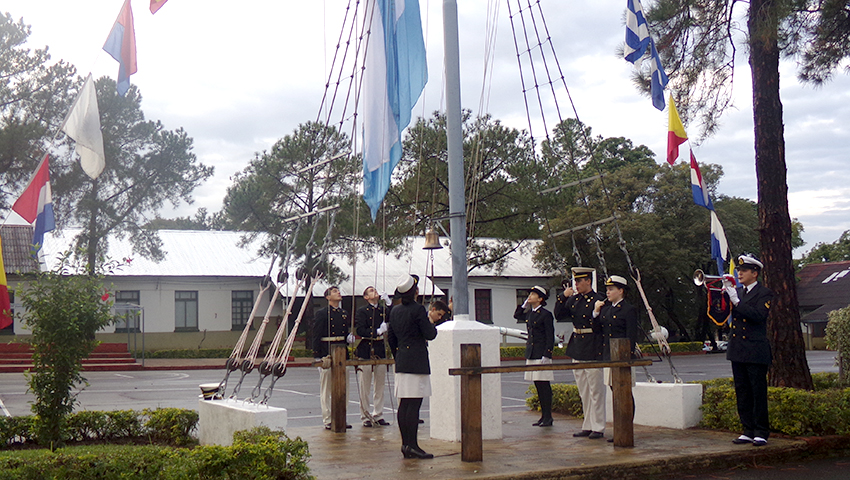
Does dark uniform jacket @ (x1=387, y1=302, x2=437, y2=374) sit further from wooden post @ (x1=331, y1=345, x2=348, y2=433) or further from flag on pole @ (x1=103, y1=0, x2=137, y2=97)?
flag on pole @ (x1=103, y1=0, x2=137, y2=97)

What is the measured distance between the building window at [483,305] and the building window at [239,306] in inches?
456

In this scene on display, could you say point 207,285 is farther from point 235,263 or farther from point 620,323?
point 620,323

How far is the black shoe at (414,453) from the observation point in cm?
785

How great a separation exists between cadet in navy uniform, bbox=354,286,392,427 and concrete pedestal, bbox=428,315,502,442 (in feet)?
6.18

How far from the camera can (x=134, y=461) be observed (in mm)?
5875

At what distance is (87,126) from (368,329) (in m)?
4.92

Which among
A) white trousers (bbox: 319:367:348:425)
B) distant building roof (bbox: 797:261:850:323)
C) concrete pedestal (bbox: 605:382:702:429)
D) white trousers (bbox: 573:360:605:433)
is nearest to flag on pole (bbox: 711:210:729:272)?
concrete pedestal (bbox: 605:382:702:429)

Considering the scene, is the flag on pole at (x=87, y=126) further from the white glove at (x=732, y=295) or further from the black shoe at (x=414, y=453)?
the white glove at (x=732, y=295)

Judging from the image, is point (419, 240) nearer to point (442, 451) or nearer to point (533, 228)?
point (533, 228)

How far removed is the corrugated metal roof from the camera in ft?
117

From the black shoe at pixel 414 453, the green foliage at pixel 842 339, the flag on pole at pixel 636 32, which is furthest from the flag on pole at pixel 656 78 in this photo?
the black shoe at pixel 414 453

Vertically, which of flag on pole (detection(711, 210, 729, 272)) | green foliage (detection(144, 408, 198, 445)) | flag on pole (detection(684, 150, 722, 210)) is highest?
flag on pole (detection(684, 150, 722, 210))

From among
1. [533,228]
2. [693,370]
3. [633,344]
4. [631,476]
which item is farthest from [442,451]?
[533,228]

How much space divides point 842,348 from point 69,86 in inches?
1149
